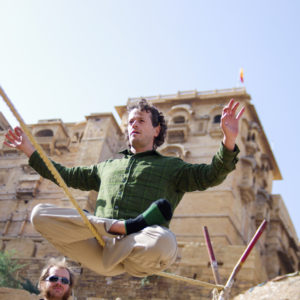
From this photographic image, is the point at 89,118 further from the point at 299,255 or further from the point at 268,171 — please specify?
the point at 299,255

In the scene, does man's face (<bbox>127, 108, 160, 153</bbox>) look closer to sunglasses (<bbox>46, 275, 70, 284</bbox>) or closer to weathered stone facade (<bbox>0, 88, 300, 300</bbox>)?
sunglasses (<bbox>46, 275, 70, 284</bbox>)

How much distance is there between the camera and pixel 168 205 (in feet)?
10.4

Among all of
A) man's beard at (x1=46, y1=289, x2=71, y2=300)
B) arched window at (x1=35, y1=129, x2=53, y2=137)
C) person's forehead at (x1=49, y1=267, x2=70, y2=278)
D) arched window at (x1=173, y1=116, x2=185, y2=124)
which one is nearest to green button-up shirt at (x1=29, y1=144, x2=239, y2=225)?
person's forehead at (x1=49, y1=267, x2=70, y2=278)

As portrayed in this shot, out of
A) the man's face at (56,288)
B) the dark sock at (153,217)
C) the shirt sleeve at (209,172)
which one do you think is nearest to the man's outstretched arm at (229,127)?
the shirt sleeve at (209,172)

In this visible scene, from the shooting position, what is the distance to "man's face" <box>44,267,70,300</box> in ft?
12.7

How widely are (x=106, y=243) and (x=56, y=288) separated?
849mm

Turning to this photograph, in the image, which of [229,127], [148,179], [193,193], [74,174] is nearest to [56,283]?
[74,174]

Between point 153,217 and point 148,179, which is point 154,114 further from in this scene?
point 153,217

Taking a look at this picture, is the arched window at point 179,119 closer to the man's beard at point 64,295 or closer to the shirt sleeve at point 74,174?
the shirt sleeve at point 74,174

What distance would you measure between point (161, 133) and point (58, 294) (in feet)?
5.32

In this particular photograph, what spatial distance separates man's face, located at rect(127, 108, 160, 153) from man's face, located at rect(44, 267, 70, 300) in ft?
4.02

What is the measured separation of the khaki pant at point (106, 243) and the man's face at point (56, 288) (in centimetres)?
60

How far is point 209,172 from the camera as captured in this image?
11.6 feet

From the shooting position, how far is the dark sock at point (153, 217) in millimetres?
3146
